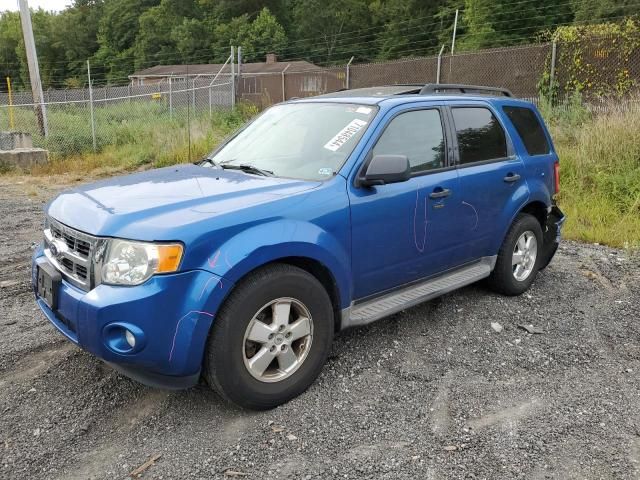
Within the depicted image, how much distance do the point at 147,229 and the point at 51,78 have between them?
8006 centimetres

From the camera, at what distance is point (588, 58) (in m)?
11.2

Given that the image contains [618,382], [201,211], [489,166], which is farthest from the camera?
[489,166]

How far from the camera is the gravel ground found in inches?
111

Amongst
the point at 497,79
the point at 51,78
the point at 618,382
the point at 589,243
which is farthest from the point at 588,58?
the point at 51,78

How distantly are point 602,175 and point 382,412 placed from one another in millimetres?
6471

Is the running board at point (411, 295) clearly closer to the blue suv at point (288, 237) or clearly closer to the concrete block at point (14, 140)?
the blue suv at point (288, 237)

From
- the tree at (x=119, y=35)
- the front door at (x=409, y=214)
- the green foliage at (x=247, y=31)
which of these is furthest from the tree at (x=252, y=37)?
the front door at (x=409, y=214)

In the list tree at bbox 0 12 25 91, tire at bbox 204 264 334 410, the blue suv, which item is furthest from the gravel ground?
tree at bbox 0 12 25 91

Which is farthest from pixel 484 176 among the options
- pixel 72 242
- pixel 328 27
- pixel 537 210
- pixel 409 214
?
pixel 328 27

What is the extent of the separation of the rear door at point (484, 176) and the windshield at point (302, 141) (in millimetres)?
915

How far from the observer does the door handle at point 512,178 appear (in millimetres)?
4705

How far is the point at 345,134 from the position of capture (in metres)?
3.88

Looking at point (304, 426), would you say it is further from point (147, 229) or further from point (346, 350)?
point (147, 229)

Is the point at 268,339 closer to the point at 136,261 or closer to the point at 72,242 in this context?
the point at 136,261
